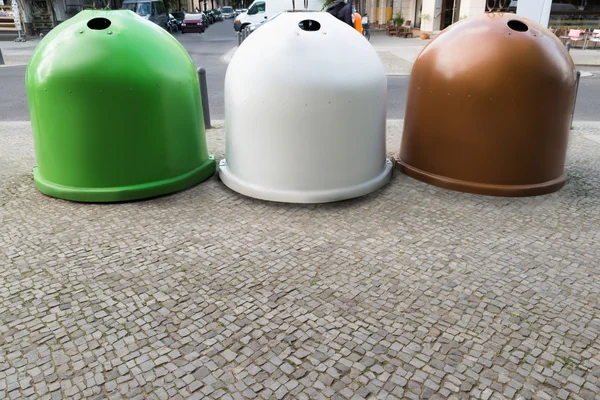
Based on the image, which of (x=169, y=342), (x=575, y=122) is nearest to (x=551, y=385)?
(x=169, y=342)

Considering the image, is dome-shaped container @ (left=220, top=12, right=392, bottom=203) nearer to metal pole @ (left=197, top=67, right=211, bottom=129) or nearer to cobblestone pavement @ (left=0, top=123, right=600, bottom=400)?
cobblestone pavement @ (left=0, top=123, right=600, bottom=400)

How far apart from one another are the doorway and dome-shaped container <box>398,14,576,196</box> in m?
21.5

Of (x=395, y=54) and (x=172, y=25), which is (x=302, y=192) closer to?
(x=395, y=54)

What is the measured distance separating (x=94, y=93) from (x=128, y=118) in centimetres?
34

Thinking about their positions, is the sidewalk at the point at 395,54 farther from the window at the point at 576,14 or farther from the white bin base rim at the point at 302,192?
the white bin base rim at the point at 302,192

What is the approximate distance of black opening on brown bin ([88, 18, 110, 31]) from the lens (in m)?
4.67

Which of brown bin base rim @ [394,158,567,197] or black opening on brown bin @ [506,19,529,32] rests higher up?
black opening on brown bin @ [506,19,529,32]

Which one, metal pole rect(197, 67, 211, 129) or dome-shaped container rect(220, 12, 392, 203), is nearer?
dome-shaped container rect(220, 12, 392, 203)

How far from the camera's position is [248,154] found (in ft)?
15.2

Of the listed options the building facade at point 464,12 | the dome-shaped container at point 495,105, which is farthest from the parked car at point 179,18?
the dome-shaped container at point 495,105

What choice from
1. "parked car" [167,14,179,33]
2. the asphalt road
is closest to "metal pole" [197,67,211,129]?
the asphalt road

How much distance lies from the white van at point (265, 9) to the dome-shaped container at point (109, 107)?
16.9 metres


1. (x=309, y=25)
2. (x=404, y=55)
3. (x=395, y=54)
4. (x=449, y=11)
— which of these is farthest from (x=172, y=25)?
(x=309, y=25)

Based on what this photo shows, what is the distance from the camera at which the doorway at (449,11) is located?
24250 millimetres
